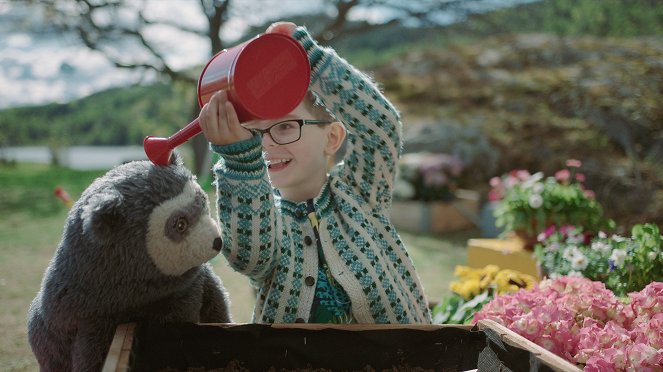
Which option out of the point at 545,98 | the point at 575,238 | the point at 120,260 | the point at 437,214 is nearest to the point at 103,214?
the point at 120,260

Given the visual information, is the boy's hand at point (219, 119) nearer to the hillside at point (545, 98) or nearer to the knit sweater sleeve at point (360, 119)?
the knit sweater sleeve at point (360, 119)

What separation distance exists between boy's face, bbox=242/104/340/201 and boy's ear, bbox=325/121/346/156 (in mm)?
34

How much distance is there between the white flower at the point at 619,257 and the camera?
202 centimetres

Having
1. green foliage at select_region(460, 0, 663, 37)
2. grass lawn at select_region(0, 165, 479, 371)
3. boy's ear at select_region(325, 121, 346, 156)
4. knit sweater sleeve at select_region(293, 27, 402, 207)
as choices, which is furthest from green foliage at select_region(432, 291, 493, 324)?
green foliage at select_region(460, 0, 663, 37)

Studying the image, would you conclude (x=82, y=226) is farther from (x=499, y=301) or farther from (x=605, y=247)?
(x=605, y=247)

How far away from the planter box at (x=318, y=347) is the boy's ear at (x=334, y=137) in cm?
72

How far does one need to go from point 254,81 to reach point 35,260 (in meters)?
4.43

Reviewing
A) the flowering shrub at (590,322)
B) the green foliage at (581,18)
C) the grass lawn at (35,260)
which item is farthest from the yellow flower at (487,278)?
the green foliage at (581,18)

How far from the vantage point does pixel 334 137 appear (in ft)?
5.79

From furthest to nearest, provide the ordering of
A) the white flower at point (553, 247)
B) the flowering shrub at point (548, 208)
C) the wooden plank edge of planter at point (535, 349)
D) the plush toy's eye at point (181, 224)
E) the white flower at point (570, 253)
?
the flowering shrub at point (548, 208) → the white flower at point (553, 247) → the white flower at point (570, 253) → the plush toy's eye at point (181, 224) → the wooden plank edge of planter at point (535, 349)

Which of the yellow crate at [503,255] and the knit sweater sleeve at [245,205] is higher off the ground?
the knit sweater sleeve at [245,205]

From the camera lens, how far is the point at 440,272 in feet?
15.4

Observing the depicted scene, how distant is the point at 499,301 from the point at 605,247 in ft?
3.24

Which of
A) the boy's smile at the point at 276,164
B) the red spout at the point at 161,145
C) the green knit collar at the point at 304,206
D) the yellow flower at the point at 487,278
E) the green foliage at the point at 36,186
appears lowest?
the green foliage at the point at 36,186
